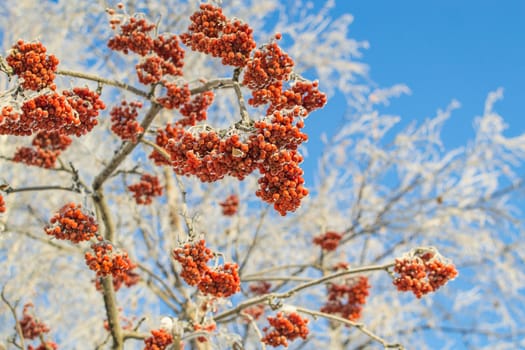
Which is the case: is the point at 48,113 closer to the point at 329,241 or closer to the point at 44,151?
the point at 44,151

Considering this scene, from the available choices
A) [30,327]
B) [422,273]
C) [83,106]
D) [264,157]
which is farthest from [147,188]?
[264,157]

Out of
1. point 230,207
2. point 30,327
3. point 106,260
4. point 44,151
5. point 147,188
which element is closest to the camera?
point 106,260

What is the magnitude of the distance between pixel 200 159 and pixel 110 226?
187 centimetres

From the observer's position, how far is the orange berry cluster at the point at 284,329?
330cm

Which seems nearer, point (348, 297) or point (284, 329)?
point (284, 329)

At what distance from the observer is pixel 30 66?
2.55m

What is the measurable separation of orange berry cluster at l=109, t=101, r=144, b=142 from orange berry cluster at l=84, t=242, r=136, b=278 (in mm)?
808

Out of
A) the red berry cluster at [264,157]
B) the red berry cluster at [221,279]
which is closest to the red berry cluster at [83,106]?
the red berry cluster at [264,157]

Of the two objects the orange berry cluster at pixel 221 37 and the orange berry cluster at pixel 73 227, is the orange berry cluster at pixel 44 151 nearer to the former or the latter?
the orange berry cluster at pixel 73 227

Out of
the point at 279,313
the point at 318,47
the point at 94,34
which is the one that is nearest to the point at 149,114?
the point at 279,313

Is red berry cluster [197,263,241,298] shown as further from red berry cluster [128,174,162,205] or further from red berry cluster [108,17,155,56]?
red berry cluster [128,174,162,205]

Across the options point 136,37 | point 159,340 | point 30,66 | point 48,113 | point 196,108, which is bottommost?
point 159,340

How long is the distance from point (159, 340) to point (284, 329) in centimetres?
81

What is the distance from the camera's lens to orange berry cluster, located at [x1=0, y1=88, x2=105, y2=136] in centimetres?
249
